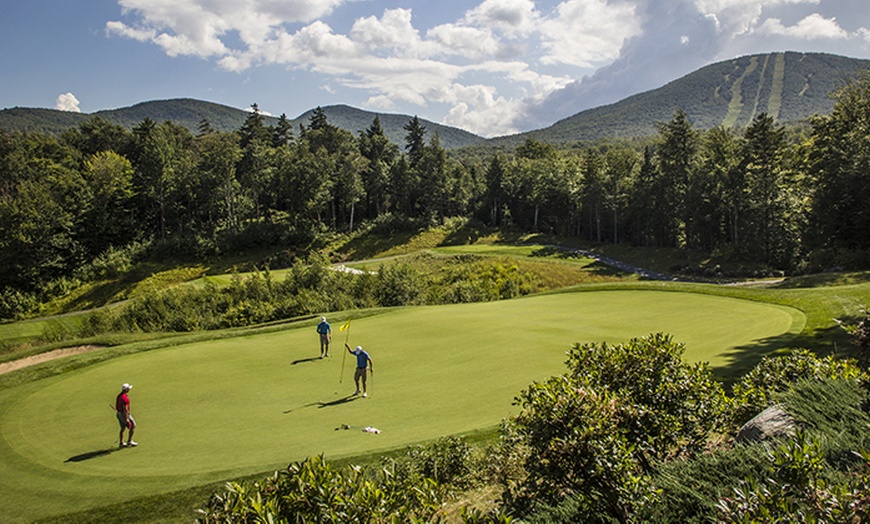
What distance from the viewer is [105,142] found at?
8981 centimetres

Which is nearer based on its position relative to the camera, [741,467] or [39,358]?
[741,467]

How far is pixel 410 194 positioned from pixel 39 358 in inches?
2678

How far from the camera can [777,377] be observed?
854cm

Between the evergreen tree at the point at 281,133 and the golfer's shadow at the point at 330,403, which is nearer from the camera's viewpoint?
the golfer's shadow at the point at 330,403

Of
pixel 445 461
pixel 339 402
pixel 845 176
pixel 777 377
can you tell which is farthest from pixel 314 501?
pixel 845 176

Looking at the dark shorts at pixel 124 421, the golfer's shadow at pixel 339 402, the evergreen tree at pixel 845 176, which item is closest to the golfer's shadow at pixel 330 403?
the golfer's shadow at pixel 339 402

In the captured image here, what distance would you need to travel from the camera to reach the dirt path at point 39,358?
760 inches

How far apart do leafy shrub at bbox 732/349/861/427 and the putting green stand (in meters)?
5.11

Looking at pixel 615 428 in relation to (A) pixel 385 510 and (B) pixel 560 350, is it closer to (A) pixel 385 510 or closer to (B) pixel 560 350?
(A) pixel 385 510

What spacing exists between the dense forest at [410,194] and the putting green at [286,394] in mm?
27429

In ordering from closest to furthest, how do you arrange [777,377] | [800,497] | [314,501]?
[800,497] → [314,501] → [777,377]

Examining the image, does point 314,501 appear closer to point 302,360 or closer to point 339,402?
point 339,402

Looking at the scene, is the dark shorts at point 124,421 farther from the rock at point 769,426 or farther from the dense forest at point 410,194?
the dense forest at point 410,194

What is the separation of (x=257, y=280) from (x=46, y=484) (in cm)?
2397
